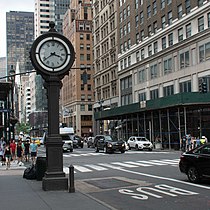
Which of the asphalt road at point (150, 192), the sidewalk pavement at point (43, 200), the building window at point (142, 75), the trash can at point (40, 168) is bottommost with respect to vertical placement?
the asphalt road at point (150, 192)

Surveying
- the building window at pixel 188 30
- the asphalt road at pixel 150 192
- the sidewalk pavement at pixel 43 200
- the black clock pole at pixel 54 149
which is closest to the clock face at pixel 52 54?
the black clock pole at pixel 54 149

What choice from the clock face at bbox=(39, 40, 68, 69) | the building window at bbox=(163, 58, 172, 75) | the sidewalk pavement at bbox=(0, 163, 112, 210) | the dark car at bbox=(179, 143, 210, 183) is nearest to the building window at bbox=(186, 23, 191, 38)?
the building window at bbox=(163, 58, 172, 75)

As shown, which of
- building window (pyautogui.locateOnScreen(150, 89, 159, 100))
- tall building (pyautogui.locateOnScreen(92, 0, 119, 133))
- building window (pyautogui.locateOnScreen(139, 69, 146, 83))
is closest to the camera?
building window (pyautogui.locateOnScreen(150, 89, 159, 100))

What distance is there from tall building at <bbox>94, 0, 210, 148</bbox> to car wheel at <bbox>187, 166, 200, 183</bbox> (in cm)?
2438

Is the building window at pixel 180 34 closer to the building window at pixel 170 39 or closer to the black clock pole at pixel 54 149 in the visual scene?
the building window at pixel 170 39

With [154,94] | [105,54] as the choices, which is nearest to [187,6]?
[154,94]

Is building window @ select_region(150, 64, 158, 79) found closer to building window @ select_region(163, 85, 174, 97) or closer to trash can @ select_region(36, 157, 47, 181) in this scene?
building window @ select_region(163, 85, 174, 97)

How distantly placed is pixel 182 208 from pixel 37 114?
14228cm

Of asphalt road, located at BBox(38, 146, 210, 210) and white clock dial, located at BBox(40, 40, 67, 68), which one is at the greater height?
white clock dial, located at BBox(40, 40, 67, 68)

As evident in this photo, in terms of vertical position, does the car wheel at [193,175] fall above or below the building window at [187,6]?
below

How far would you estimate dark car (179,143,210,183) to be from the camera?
13.4 metres

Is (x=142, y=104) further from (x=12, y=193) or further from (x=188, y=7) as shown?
(x=12, y=193)

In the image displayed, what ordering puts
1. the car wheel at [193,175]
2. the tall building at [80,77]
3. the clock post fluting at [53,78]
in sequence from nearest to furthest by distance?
1. the clock post fluting at [53,78]
2. the car wheel at [193,175]
3. the tall building at [80,77]

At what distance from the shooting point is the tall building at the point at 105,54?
3073 inches
